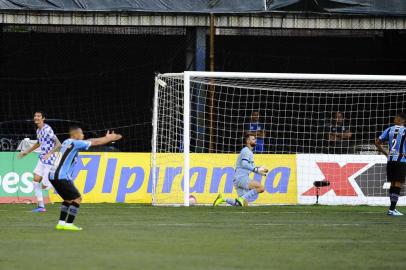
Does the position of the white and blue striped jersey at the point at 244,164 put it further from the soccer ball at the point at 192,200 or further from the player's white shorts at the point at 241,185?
the soccer ball at the point at 192,200

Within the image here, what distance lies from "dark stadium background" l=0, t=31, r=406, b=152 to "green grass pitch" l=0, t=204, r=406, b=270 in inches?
523

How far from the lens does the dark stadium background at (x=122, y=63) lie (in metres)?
33.2

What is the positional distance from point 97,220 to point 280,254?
240 inches

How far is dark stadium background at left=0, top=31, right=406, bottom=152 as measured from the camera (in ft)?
109

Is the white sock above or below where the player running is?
below

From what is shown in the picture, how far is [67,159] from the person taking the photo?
1520 cm

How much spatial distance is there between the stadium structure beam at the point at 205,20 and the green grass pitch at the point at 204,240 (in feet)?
24.2

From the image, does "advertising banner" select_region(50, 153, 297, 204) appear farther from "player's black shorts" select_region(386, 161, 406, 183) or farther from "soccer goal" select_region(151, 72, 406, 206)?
"player's black shorts" select_region(386, 161, 406, 183)

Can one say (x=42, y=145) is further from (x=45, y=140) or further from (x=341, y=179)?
(x=341, y=179)

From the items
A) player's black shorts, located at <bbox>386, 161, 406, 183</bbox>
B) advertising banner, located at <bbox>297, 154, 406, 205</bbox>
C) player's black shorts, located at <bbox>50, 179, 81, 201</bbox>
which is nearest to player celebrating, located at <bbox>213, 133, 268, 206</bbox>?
advertising banner, located at <bbox>297, 154, 406, 205</bbox>

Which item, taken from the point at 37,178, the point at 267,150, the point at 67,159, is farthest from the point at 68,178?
the point at 267,150

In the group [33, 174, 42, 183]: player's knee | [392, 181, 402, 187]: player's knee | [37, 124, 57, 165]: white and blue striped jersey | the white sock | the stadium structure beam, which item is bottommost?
the white sock

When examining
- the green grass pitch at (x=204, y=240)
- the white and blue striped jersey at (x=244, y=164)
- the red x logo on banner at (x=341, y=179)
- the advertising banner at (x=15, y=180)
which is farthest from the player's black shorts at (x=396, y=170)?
the advertising banner at (x=15, y=180)

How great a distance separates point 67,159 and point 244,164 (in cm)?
717
